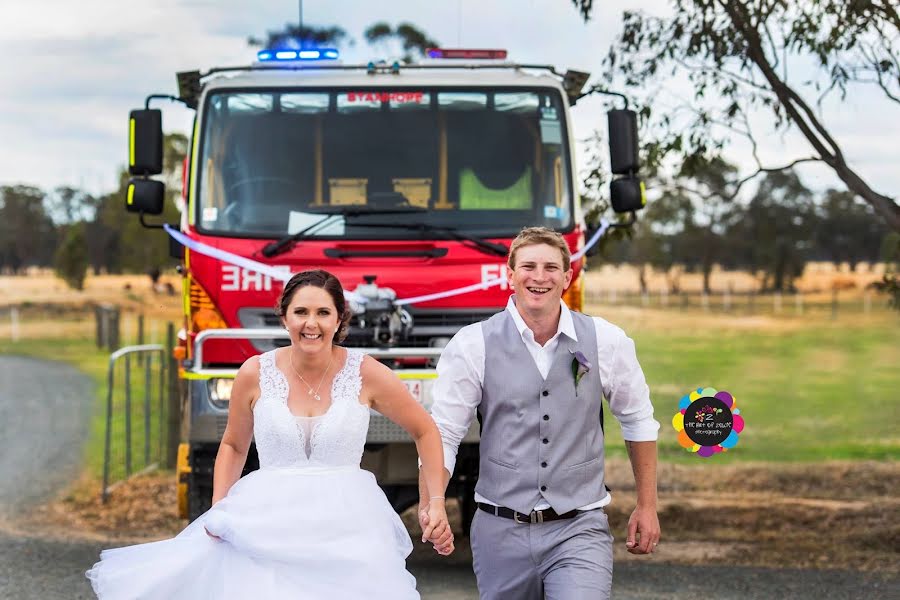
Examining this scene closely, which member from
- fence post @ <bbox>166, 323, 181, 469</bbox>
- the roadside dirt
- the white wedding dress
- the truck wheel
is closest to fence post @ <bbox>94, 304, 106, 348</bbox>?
the roadside dirt

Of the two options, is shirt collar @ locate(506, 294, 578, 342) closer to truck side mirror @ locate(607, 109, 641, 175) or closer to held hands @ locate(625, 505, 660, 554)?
held hands @ locate(625, 505, 660, 554)

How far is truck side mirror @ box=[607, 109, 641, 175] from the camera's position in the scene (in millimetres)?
8539

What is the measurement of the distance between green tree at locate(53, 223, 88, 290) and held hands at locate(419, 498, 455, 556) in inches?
2629

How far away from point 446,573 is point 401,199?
259 cm

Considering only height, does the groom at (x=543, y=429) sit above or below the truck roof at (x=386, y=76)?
below

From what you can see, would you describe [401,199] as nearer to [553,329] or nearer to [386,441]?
[386,441]

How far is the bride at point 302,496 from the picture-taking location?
14.7 ft

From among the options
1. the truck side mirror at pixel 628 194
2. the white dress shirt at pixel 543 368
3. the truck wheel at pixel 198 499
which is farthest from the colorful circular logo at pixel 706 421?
the truck wheel at pixel 198 499

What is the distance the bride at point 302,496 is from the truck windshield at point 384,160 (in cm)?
371

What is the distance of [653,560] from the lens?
10.4m

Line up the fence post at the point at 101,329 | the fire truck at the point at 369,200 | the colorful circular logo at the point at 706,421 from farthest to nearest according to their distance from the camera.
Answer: the fence post at the point at 101,329
the fire truck at the point at 369,200
the colorful circular logo at the point at 706,421

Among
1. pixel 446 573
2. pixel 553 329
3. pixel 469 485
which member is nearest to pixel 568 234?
pixel 469 485

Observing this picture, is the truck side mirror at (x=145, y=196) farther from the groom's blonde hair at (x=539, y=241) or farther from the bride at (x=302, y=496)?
the groom's blonde hair at (x=539, y=241)

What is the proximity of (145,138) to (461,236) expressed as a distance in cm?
193
